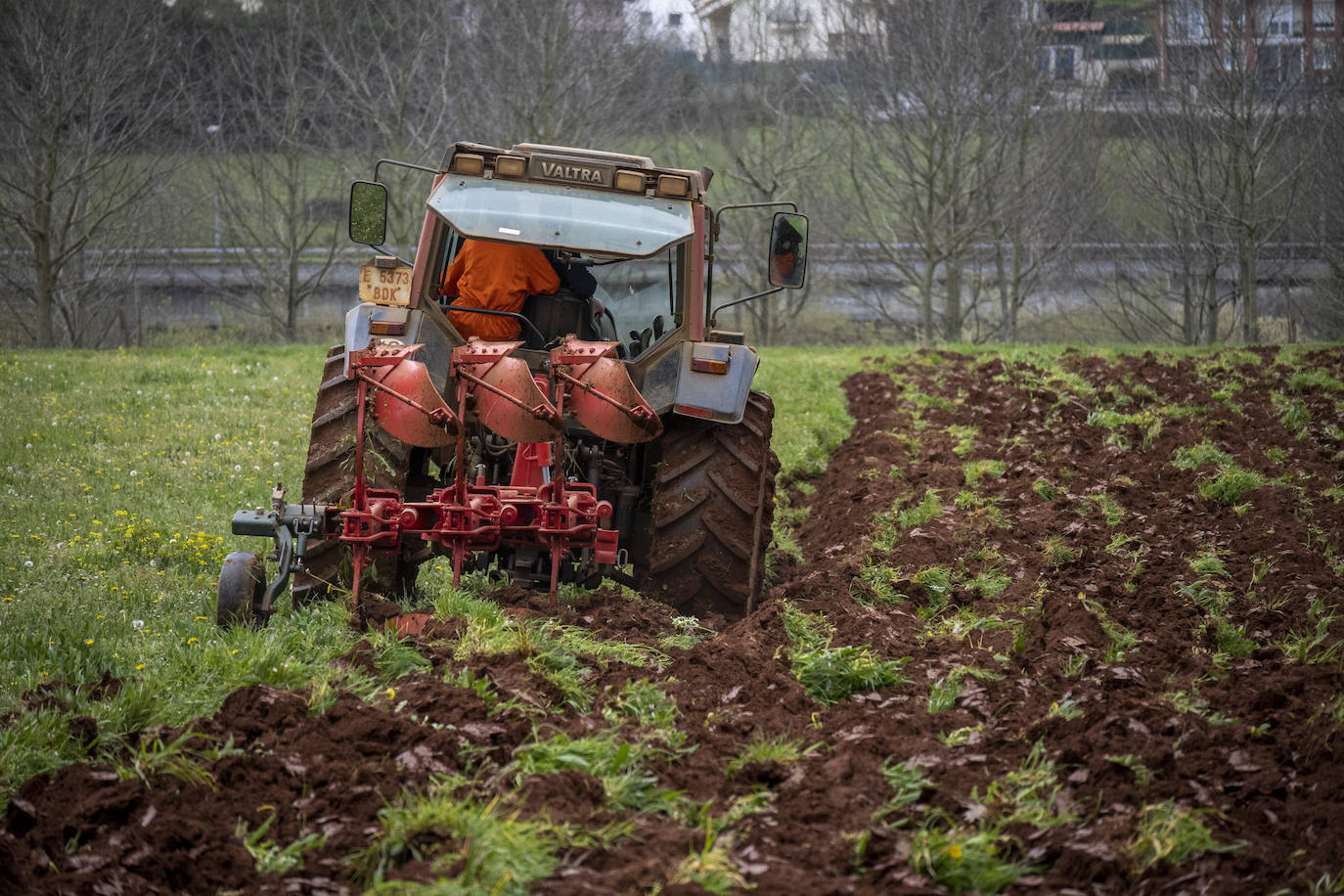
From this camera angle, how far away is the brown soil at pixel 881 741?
3.47 metres

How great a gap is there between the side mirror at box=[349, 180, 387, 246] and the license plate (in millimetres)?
167

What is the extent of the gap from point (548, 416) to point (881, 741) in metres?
1.99

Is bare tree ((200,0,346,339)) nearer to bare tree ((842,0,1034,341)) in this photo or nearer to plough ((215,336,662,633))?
bare tree ((842,0,1034,341))

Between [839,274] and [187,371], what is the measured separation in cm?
1935

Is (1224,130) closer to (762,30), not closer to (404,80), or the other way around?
(762,30)

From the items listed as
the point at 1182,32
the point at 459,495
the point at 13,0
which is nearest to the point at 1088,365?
the point at 1182,32

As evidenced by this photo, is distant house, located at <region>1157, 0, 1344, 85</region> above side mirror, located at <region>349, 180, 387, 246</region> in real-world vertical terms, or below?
above

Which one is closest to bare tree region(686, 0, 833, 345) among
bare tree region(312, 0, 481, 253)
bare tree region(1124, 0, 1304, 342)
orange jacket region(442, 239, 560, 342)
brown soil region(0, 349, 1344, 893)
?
bare tree region(312, 0, 481, 253)

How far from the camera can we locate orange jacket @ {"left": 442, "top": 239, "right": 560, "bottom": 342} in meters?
6.67

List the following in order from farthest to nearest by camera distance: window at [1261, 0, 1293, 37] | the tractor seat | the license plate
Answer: window at [1261, 0, 1293, 37] → the license plate → the tractor seat

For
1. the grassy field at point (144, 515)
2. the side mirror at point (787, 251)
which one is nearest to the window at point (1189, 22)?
the grassy field at point (144, 515)

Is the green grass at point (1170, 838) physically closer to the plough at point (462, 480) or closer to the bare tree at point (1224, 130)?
the plough at point (462, 480)

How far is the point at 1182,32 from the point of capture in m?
23.5

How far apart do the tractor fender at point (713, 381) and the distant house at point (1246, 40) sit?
1913 centimetres
